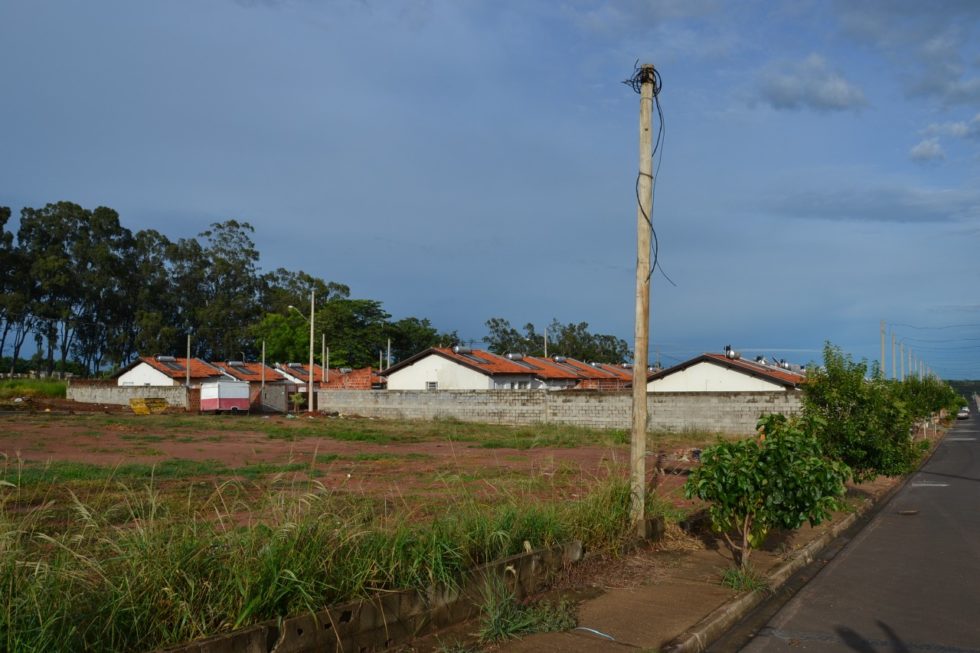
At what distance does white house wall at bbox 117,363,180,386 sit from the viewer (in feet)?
225

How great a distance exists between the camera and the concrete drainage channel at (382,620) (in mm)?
5090

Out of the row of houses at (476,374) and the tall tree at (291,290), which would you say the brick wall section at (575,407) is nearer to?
the row of houses at (476,374)

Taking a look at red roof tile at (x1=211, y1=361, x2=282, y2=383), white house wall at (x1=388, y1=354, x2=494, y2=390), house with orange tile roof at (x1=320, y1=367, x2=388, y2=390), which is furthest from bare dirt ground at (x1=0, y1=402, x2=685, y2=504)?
red roof tile at (x1=211, y1=361, x2=282, y2=383)

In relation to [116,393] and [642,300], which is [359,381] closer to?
[116,393]

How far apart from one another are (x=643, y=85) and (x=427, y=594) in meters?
7.01

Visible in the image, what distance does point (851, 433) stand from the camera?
1592 centimetres

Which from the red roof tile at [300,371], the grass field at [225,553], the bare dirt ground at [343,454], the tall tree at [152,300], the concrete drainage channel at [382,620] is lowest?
the bare dirt ground at [343,454]

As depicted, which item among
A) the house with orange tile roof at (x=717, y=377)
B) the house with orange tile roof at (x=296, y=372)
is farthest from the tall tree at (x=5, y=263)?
the house with orange tile roof at (x=717, y=377)

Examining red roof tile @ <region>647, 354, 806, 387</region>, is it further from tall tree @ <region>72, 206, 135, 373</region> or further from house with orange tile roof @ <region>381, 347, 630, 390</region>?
tall tree @ <region>72, 206, 135, 373</region>

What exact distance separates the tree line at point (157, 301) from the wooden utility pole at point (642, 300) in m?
65.0

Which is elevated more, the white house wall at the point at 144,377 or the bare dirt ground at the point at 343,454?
the white house wall at the point at 144,377

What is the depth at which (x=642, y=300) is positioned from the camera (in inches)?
405

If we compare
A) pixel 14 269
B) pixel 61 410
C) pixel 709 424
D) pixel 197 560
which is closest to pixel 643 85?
pixel 197 560

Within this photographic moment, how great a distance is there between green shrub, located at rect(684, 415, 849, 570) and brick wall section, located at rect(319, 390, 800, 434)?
2517cm
